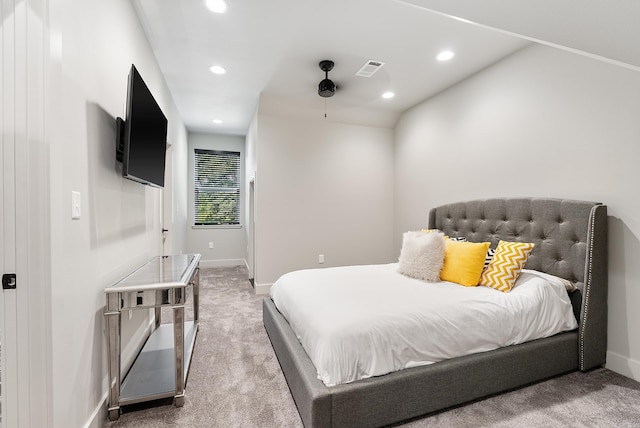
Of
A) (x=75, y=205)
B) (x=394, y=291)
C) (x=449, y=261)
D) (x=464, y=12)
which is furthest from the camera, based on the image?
(x=449, y=261)

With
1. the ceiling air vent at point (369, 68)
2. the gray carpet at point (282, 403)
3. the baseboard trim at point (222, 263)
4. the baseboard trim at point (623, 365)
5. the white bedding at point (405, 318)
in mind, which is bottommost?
the gray carpet at point (282, 403)

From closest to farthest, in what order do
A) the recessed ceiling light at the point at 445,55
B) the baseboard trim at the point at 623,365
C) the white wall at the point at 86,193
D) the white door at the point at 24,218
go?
the white door at the point at 24,218, the white wall at the point at 86,193, the baseboard trim at the point at 623,365, the recessed ceiling light at the point at 445,55

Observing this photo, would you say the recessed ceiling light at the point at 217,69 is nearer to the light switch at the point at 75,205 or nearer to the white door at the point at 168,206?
the white door at the point at 168,206

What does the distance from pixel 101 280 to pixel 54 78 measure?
106 cm

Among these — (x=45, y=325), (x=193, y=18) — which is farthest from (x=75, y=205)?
(x=193, y=18)

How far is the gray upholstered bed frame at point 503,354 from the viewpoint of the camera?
1478mm

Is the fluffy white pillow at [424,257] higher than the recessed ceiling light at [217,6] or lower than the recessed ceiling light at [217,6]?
lower

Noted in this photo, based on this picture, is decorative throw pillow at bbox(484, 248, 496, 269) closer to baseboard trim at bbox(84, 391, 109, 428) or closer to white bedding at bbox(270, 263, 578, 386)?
white bedding at bbox(270, 263, 578, 386)

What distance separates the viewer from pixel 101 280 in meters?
1.66

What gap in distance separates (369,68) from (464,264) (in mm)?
2166

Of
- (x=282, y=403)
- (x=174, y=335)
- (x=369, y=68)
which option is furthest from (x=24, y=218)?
(x=369, y=68)

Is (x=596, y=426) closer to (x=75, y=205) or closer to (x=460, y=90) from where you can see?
(x=75, y=205)

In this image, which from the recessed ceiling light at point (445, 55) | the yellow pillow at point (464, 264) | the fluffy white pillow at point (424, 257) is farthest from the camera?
the recessed ceiling light at point (445, 55)

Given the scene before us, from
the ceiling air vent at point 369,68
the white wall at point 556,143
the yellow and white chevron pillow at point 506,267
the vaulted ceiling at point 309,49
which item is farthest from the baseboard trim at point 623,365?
the ceiling air vent at point 369,68
